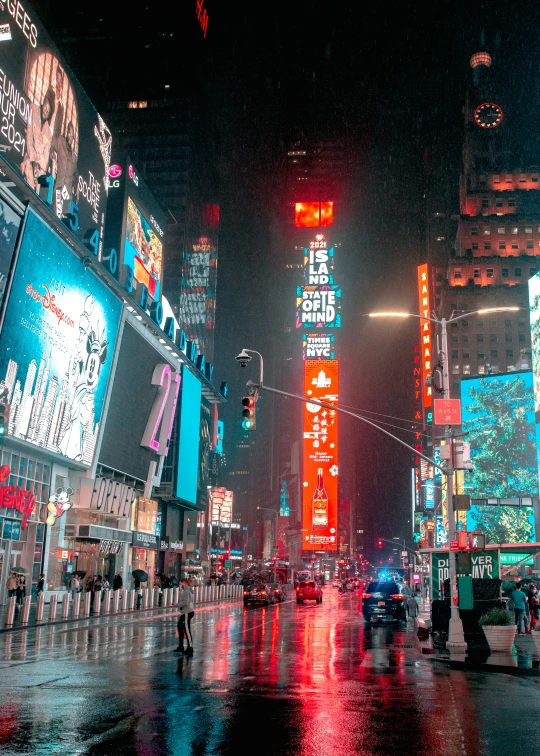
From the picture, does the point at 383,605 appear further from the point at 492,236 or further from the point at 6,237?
the point at 492,236

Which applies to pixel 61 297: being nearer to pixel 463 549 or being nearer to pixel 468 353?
pixel 463 549

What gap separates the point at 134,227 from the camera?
219 feet

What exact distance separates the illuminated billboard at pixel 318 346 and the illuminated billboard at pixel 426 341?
88.5ft

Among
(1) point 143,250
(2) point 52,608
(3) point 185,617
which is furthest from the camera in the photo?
(1) point 143,250

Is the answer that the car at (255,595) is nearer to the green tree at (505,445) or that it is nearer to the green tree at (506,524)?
the green tree at (506,524)

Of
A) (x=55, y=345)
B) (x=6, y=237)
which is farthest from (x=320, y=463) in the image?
(x=6, y=237)

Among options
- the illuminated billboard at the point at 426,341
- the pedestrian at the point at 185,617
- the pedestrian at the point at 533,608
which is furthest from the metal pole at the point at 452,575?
the illuminated billboard at the point at 426,341

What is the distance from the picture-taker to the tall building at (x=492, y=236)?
445 feet

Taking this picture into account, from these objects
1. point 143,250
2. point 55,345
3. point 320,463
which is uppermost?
point 143,250

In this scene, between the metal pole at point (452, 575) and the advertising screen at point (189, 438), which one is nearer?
the metal pole at point (452, 575)

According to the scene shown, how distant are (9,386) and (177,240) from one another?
111106 mm

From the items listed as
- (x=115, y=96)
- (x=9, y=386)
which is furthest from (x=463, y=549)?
(x=115, y=96)

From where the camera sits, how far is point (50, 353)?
130ft

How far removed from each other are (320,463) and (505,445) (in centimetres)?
7431
